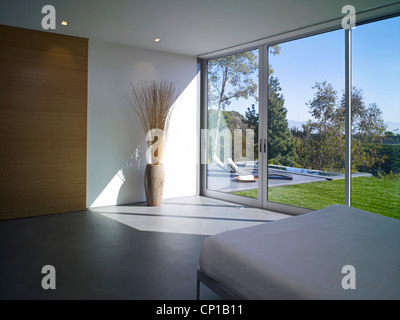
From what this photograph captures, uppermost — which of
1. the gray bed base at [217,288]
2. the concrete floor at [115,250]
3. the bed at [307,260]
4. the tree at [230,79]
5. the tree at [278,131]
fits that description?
the tree at [230,79]

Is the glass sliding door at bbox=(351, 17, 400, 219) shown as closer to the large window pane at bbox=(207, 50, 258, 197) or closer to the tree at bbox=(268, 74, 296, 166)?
the tree at bbox=(268, 74, 296, 166)

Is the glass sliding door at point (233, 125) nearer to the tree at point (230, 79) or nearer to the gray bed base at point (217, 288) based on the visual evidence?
the tree at point (230, 79)

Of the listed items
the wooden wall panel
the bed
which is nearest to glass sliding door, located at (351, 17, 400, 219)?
the bed

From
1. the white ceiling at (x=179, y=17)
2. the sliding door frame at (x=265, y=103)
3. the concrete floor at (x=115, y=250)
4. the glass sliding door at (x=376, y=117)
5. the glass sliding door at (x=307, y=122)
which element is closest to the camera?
the concrete floor at (x=115, y=250)

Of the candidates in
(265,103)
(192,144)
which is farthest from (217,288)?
(192,144)

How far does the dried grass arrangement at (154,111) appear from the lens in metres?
5.30

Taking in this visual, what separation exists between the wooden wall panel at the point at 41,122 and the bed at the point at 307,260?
11.1 ft

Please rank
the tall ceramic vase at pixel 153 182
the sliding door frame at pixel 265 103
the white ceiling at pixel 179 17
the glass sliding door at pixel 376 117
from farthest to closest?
the tall ceramic vase at pixel 153 182 < the sliding door frame at pixel 265 103 < the glass sliding door at pixel 376 117 < the white ceiling at pixel 179 17

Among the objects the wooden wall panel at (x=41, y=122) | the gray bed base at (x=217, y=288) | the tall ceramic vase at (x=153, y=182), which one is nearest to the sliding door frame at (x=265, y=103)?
the tall ceramic vase at (x=153, y=182)

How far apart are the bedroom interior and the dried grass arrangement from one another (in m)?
0.13

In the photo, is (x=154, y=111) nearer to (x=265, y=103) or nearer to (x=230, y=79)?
(x=230, y=79)

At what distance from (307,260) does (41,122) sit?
4.12 meters
